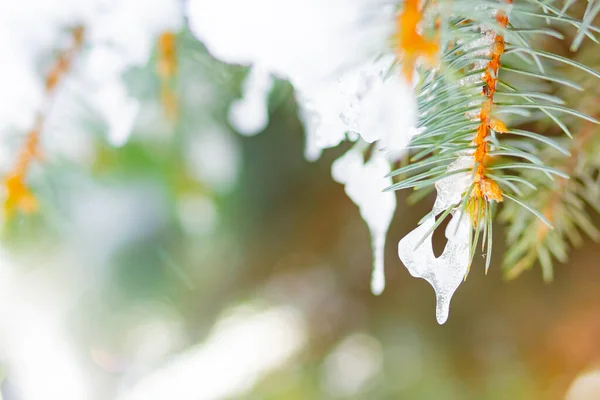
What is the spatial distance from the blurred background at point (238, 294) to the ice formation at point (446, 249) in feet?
0.71

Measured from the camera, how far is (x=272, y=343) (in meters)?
0.51

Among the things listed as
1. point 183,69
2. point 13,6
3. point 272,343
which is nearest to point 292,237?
point 272,343

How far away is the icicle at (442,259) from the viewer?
0.16 metres

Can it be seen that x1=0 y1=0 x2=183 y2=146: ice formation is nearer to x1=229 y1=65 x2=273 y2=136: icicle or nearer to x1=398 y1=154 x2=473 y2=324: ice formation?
x1=229 y1=65 x2=273 y2=136: icicle

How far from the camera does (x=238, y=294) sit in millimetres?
522

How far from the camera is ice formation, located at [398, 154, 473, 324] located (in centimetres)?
16

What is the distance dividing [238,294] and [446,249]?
0.39m

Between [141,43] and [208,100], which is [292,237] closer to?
[208,100]

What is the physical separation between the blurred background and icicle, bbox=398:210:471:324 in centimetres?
22

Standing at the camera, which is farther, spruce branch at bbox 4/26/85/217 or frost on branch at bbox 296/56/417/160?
spruce branch at bbox 4/26/85/217

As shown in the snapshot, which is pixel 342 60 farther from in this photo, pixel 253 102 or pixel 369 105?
pixel 253 102

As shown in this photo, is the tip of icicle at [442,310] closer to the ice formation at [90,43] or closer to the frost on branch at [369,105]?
the frost on branch at [369,105]

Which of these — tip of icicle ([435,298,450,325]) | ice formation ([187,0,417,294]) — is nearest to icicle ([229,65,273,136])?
ice formation ([187,0,417,294])

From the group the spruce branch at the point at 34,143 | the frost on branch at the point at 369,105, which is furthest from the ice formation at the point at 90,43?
the frost on branch at the point at 369,105
